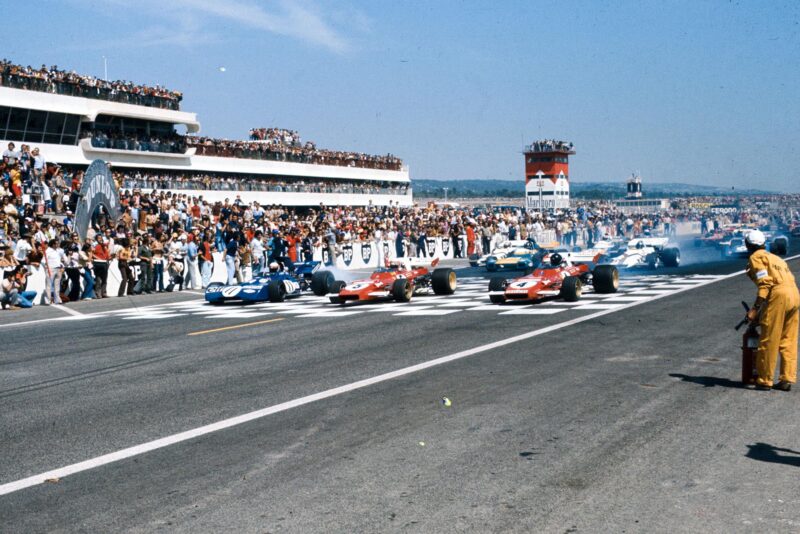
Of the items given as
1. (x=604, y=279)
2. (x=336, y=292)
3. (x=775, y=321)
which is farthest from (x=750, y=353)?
(x=336, y=292)

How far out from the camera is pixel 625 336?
1267 centimetres

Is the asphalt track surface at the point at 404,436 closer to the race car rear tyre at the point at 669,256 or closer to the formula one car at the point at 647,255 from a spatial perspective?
the formula one car at the point at 647,255

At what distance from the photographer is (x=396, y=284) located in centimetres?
1902

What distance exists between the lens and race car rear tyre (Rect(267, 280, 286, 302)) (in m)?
20.3

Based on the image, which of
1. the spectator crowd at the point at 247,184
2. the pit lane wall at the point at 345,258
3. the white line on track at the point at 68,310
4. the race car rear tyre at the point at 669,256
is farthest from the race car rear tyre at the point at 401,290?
the spectator crowd at the point at 247,184

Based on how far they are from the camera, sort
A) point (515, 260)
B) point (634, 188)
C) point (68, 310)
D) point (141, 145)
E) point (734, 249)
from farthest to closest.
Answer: point (634, 188) < point (141, 145) < point (734, 249) < point (515, 260) < point (68, 310)

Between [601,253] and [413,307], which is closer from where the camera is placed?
[413,307]

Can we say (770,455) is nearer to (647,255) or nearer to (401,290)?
(401,290)

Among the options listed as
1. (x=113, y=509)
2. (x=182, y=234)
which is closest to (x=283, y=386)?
(x=113, y=509)

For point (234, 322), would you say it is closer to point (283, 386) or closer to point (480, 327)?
point (480, 327)

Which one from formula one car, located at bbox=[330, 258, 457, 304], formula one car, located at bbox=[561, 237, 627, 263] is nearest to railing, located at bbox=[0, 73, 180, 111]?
formula one car, located at bbox=[330, 258, 457, 304]

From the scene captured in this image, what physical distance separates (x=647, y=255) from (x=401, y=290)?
13.0 metres

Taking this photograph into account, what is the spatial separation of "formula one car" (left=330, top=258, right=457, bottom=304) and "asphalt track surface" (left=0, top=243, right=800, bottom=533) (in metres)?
5.57

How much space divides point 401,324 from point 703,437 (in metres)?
8.64
